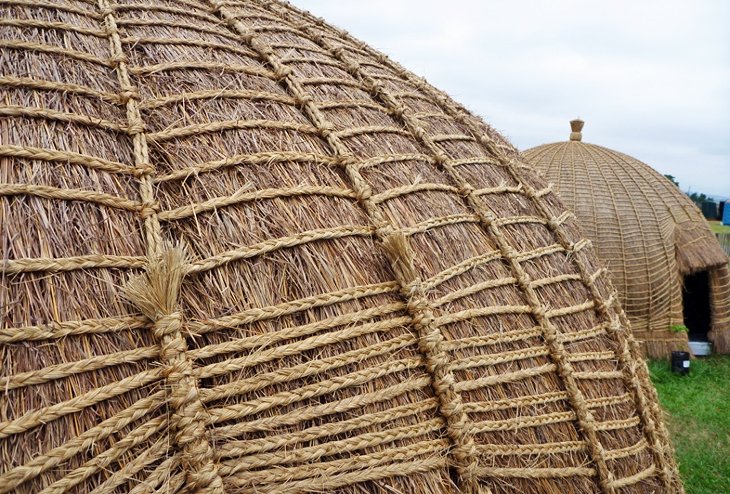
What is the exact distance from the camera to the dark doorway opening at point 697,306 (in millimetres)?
11789

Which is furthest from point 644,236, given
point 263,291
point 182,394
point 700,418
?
point 182,394

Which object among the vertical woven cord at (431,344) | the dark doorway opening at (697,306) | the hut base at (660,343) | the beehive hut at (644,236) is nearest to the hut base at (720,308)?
the beehive hut at (644,236)

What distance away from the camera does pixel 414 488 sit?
1758mm

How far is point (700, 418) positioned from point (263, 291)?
8.31 metres

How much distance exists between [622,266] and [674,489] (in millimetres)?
7200

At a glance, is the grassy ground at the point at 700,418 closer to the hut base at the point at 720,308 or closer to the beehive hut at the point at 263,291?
the hut base at the point at 720,308

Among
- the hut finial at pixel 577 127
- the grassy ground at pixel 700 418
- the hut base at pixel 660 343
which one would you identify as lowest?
the grassy ground at pixel 700 418

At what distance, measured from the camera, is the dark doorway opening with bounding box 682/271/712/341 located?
38.7 feet

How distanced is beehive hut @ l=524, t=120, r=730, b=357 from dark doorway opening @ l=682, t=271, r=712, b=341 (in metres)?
1.26

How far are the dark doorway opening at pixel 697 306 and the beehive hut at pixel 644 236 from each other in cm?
126

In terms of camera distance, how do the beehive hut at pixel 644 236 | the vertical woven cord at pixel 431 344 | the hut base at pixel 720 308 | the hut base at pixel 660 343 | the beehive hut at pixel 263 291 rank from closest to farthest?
the beehive hut at pixel 263 291 < the vertical woven cord at pixel 431 344 < the beehive hut at pixel 644 236 < the hut base at pixel 660 343 < the hut base at pixel 720 308

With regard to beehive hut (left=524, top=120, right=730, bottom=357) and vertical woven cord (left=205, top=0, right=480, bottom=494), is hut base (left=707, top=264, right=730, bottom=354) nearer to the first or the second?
beehive hut (left=524, top=120, right=730, bottom=357)

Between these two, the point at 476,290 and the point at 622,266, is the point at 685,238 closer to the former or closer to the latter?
the point at 622,266

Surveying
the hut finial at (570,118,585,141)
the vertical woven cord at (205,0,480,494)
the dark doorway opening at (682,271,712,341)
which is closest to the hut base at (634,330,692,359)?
the dark doorway opening at (682,271,712,341)
